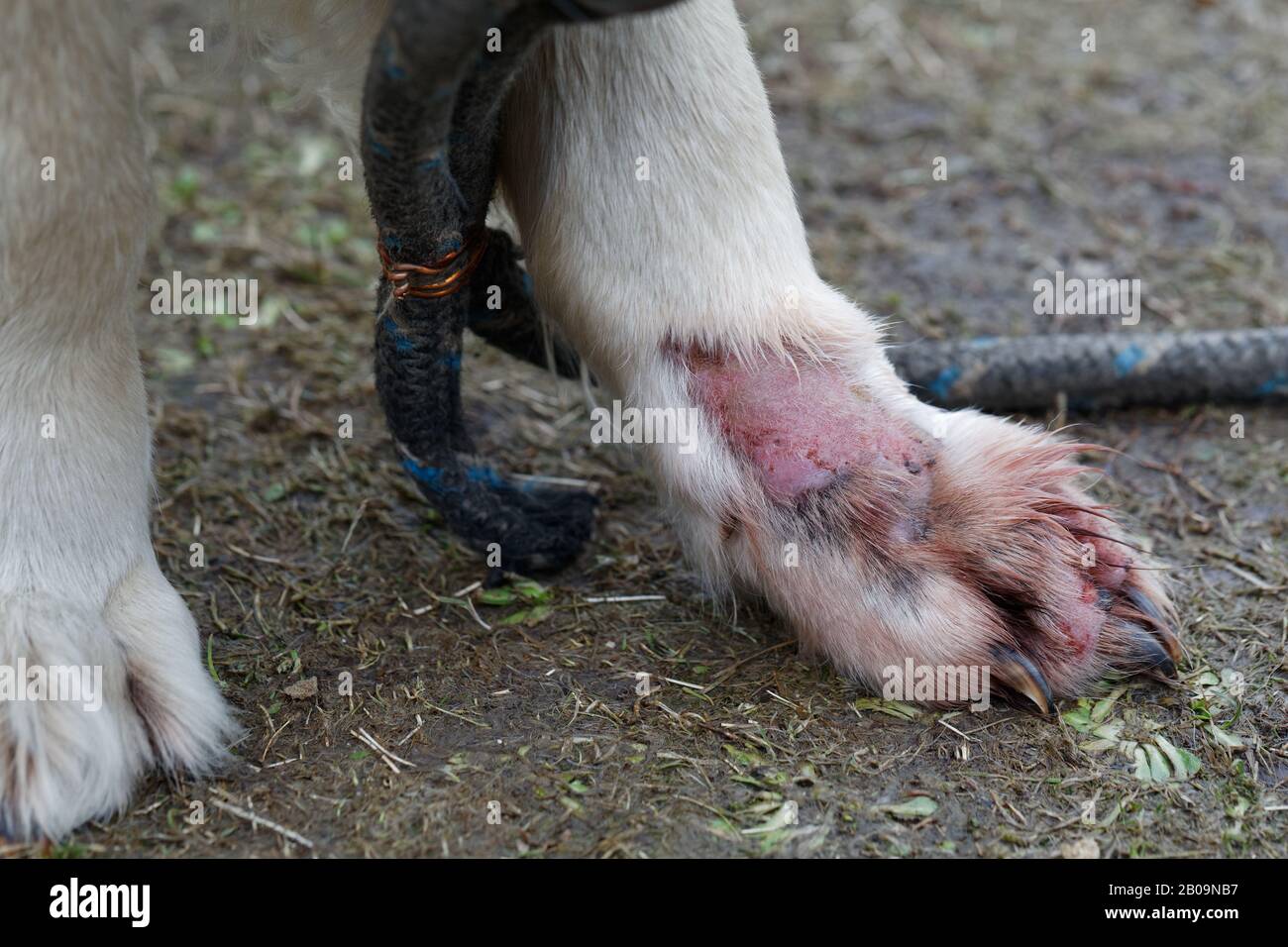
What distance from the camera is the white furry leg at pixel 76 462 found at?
170 centimetres

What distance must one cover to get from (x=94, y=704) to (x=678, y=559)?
1.04 m

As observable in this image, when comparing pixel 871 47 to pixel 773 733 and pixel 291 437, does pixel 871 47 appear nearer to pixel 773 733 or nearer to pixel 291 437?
pixel 291 437

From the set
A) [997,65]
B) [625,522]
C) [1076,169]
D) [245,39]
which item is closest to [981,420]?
[625,522]

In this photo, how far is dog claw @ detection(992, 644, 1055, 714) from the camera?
1.92 metres

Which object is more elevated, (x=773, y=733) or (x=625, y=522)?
(x=625, y=522)

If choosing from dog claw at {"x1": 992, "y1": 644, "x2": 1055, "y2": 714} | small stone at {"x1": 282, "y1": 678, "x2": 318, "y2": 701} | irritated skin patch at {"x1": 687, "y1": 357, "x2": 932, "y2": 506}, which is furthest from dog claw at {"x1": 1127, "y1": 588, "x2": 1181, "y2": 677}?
small stone at {"x1": 282, "y1": 678, "x2": 318, "y2": 701}

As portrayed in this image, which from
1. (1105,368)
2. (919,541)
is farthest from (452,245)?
(1105,368)

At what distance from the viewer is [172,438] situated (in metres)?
2.78

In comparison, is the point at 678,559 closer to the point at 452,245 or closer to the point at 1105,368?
the point at 452,245

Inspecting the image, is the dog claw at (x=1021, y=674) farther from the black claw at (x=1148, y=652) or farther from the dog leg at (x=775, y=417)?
the black claw at (x=1148, y=652)

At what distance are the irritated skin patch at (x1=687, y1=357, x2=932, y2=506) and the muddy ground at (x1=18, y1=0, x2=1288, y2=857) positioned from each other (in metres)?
0.33

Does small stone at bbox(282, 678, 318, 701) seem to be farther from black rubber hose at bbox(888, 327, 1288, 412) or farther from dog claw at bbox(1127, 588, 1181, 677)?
black rubber hose at bbox(888, 327, 1288, 412)

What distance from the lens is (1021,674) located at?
192cm
